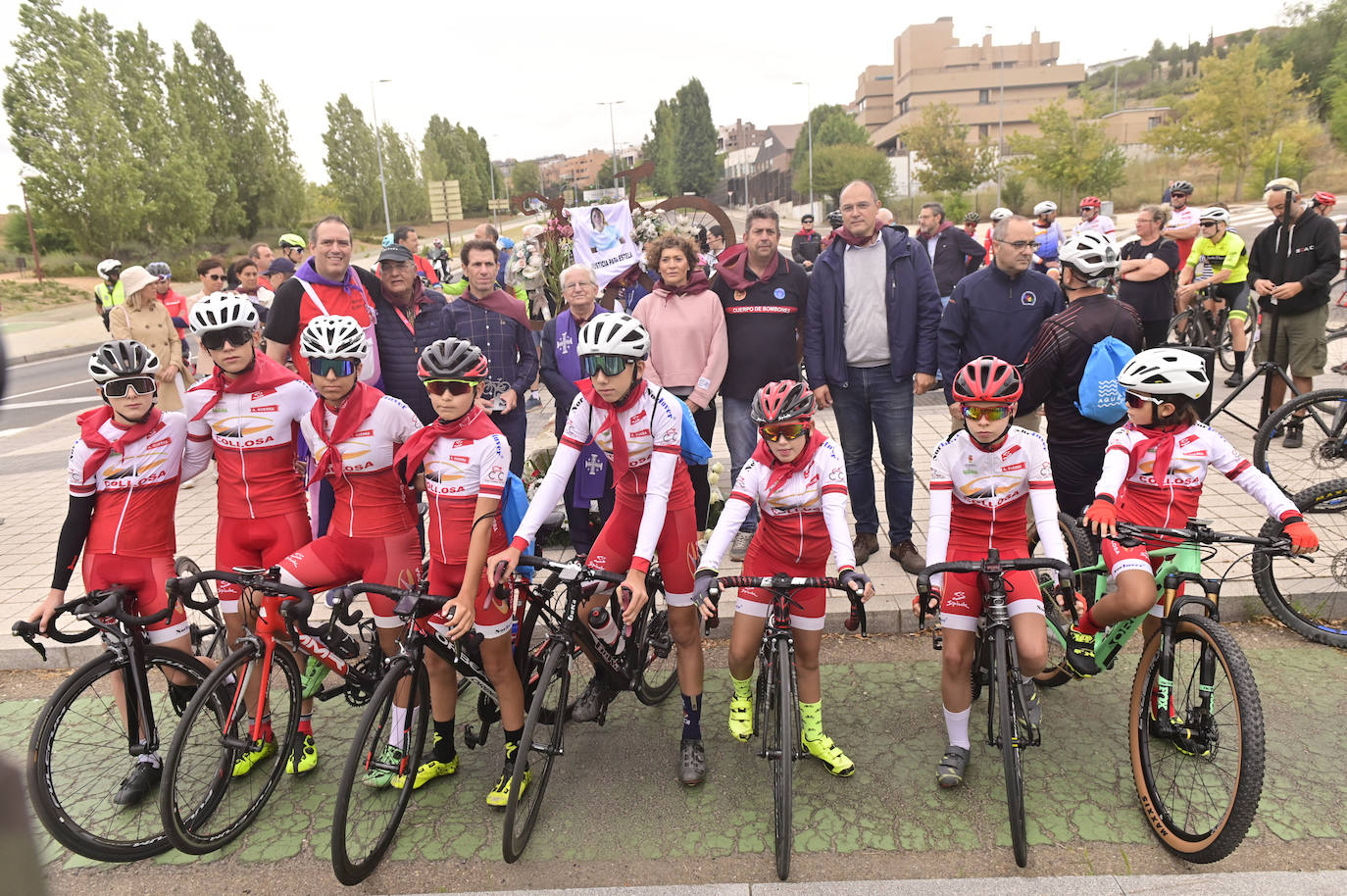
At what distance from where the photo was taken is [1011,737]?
3.57m

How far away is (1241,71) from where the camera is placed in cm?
4175

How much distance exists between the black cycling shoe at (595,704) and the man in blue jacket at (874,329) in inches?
95.3

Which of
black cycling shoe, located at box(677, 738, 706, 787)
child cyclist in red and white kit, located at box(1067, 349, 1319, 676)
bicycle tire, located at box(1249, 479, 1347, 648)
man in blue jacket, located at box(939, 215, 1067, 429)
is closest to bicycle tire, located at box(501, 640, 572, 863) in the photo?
black cycling shoe, located at box(677, 738, 706, 787)

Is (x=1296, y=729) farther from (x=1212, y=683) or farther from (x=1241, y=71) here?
(x=1241, y=71)

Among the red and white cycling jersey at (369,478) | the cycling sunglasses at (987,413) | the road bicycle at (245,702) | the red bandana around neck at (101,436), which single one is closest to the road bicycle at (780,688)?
the cycling sunglasses at (987,413)

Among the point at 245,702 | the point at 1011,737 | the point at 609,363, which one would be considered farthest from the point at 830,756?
the point at 245,702

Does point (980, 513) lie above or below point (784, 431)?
below

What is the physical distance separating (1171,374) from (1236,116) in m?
48.2

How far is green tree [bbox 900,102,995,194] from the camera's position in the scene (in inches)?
2051

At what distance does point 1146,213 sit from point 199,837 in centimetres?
970

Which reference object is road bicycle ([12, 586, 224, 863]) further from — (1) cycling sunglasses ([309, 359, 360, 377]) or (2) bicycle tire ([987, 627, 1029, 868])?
(2) bicycle tire ([987, 627, 1029, 868])

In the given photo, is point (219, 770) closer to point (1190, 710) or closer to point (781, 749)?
point (781, 749)

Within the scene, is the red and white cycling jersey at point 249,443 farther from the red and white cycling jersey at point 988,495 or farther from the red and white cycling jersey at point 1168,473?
the red and white cycling jersey at point 1168,473

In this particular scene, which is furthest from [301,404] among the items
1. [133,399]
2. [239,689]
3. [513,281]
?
[513,281]
